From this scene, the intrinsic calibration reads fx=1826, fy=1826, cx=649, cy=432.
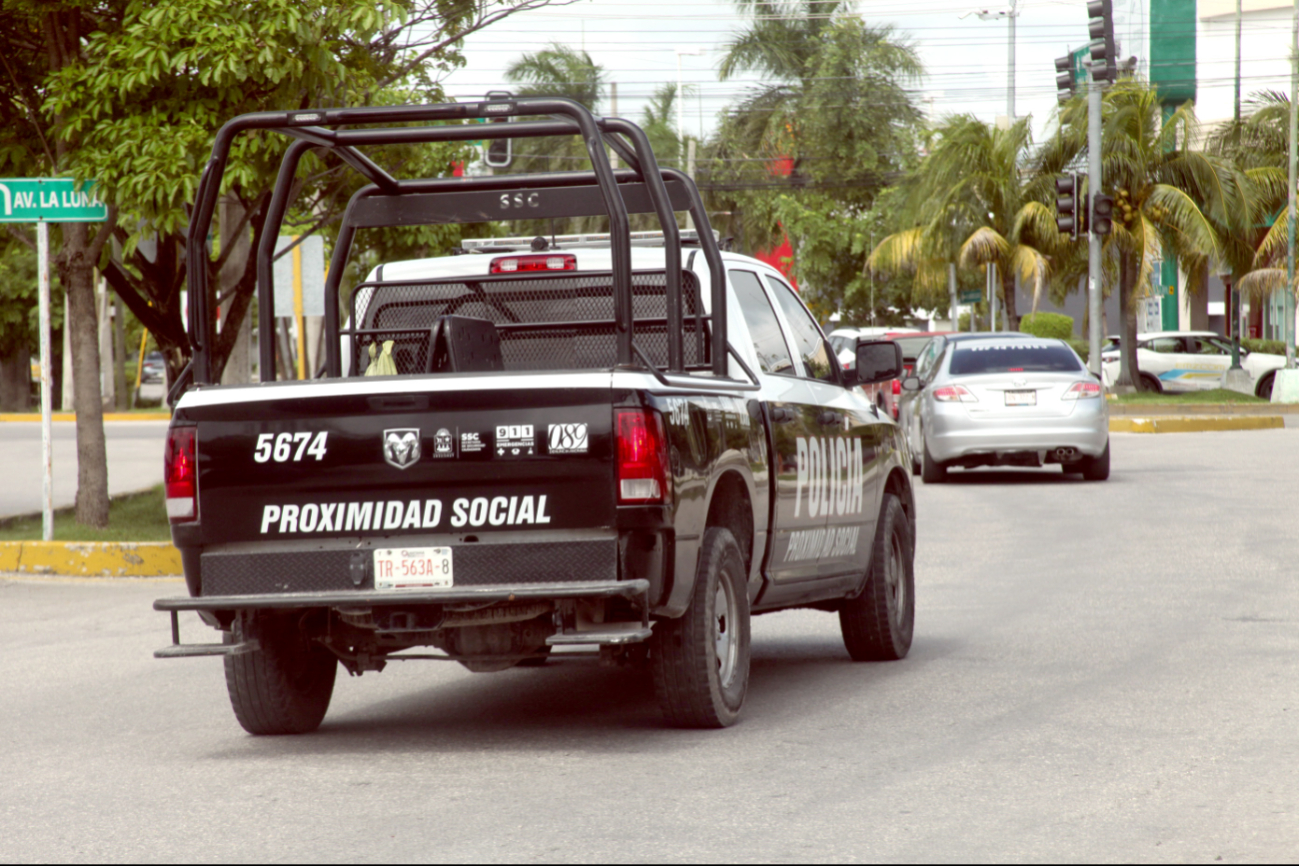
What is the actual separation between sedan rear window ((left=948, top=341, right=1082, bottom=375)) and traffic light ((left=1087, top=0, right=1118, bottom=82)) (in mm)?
7975

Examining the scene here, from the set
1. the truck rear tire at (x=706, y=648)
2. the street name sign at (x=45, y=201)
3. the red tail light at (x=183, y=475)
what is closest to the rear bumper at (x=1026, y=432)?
the street name sign at (x=45, y=201)

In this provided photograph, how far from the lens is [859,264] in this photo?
56.7 meters

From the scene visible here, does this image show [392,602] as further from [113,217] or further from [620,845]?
[113,217]

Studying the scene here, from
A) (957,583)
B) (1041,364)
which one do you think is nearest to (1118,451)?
(1041,364)

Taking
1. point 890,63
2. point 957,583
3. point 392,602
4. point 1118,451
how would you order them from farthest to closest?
point 890,63 < point 1118,451 < point 957,583 < point 392,602

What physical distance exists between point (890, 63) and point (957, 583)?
4481cm

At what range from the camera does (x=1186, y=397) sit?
35938mm

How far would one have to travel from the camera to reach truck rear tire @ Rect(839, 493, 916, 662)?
342 inches

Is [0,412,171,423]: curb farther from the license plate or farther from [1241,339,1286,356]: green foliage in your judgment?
the license plate

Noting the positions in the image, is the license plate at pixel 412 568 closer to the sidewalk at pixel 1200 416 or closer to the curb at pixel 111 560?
the curb at pixel 111 560

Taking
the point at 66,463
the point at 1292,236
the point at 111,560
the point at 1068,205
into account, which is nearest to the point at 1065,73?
the point at 1068,205

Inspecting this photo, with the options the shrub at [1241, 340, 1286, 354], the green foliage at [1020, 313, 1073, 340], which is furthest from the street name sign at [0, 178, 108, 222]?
the green foliage at [1020, 313, 1073, 340]

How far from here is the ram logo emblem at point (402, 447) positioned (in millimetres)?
6312

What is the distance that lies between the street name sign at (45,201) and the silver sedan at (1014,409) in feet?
30.6
